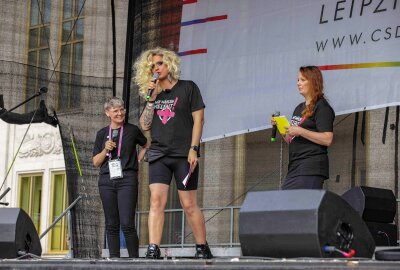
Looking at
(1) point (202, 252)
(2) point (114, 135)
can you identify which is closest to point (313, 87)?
(1) point (202, 252)

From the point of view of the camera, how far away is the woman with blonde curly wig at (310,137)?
603 centimetres

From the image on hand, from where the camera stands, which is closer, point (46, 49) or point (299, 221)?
point (299, 221)

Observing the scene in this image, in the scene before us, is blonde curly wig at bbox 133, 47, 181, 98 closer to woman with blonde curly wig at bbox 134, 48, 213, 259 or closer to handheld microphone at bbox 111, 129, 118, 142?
woman with blonde curly wig at bbox 134, 48, 213, 259

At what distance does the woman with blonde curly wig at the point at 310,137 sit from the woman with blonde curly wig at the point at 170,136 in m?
0.65

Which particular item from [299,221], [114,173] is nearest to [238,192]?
[114,173]

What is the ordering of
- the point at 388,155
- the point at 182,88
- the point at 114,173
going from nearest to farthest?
1. the point at 182,88
2. the point at 114,173
3. the point at 388,155

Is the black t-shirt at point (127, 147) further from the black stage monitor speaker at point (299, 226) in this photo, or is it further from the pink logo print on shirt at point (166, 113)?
the black stage monitor speaker at point (299, 226)

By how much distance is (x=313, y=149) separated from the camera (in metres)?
6.09

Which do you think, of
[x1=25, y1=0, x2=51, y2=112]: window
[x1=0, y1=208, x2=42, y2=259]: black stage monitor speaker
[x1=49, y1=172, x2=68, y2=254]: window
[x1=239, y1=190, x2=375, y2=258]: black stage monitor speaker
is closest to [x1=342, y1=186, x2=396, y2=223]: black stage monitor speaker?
[x1=239, y1=190, x2=375, y2=258]: black stage monitor speaker

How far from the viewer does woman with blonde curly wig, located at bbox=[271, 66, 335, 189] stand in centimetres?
603

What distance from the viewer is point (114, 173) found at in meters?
7.05

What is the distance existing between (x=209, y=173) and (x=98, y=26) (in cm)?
217

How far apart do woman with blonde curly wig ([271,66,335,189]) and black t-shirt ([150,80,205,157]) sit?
71 cm

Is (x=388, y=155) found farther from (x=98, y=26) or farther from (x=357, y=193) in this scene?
(x=98, y=26)
